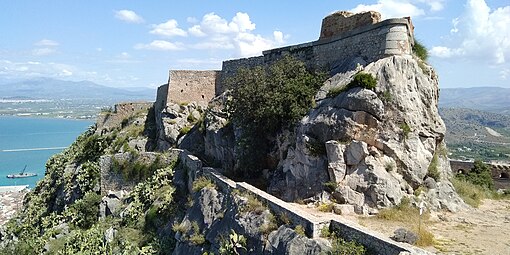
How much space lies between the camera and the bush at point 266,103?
1692 centimetres

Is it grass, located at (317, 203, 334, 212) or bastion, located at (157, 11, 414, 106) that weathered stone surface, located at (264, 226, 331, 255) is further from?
bastion, located at (157, 11, 414, 106)

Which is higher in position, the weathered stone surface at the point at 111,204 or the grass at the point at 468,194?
the grass at the point at 468,194

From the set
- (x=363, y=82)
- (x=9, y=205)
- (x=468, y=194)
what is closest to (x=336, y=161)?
(x=363, y=82)

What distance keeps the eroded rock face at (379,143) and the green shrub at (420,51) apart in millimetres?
1628

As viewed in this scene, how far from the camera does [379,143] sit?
47.8 feet

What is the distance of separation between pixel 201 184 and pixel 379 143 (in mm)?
7158

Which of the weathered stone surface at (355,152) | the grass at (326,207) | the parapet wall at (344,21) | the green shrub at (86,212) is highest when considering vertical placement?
the parapet wall at (344,21)

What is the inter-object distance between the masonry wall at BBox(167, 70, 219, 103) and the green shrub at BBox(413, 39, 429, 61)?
14092 millimetres

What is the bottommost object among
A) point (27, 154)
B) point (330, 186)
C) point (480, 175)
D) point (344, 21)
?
point (27, 154)

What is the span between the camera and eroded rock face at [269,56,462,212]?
14.2 meters

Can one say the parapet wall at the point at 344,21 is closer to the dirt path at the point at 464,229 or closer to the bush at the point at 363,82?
the bush at the point at 363,82

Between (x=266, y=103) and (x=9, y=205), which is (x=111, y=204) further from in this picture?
(x=9, y=205)

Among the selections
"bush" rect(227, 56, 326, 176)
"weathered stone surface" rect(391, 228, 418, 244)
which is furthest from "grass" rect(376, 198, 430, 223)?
"bush" rect(227, 56, 326, 176)

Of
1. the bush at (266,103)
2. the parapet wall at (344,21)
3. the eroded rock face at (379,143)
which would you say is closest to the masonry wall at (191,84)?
the bush at (266,103)
